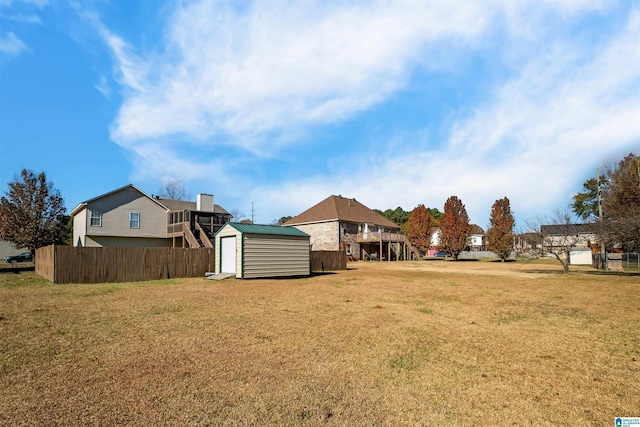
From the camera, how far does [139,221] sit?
102ft

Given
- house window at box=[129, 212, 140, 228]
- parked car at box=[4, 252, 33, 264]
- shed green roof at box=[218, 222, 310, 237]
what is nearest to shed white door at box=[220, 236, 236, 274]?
shed green roof at box=[218, 222, 310, 237]

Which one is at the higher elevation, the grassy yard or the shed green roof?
the shed green roof

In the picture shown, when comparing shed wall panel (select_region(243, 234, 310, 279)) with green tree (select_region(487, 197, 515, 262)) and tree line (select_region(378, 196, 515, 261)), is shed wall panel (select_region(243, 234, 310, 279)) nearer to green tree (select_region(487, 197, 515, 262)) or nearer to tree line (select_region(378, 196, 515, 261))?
tree line (select_region(378, 196, 515, 261))

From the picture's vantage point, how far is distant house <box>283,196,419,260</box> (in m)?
40.4

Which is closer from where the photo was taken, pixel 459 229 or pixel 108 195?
pixel 108 195

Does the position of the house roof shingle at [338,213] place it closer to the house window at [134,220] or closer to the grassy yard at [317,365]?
the house window at [134,220]

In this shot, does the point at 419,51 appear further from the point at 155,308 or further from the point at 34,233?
the point at 34,233

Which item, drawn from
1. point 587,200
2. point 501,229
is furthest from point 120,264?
point 587,200

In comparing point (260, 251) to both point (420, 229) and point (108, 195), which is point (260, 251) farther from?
point (420, 229)

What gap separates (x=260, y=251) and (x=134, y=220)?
1845cm

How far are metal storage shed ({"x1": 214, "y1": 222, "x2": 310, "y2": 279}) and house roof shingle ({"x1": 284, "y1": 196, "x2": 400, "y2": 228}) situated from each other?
20288mm

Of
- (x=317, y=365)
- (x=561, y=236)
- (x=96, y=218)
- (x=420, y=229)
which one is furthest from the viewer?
(x=420, y=229)

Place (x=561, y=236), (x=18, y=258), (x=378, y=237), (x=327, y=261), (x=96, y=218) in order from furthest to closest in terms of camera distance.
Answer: (x=378, y=237) < (x=18, y=258) < (x=96, y=218) < (x=327, y=261) < (x=561, y=236)

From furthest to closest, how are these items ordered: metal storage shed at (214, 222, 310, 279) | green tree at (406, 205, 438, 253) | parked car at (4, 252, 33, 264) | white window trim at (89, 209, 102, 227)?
green tree at (406, 205, 438, 253), parked car at (4, 252, 33, 264), white window trim at (89, 209, 102, 227), metal storage shed at (214, 222, 310, 279)
